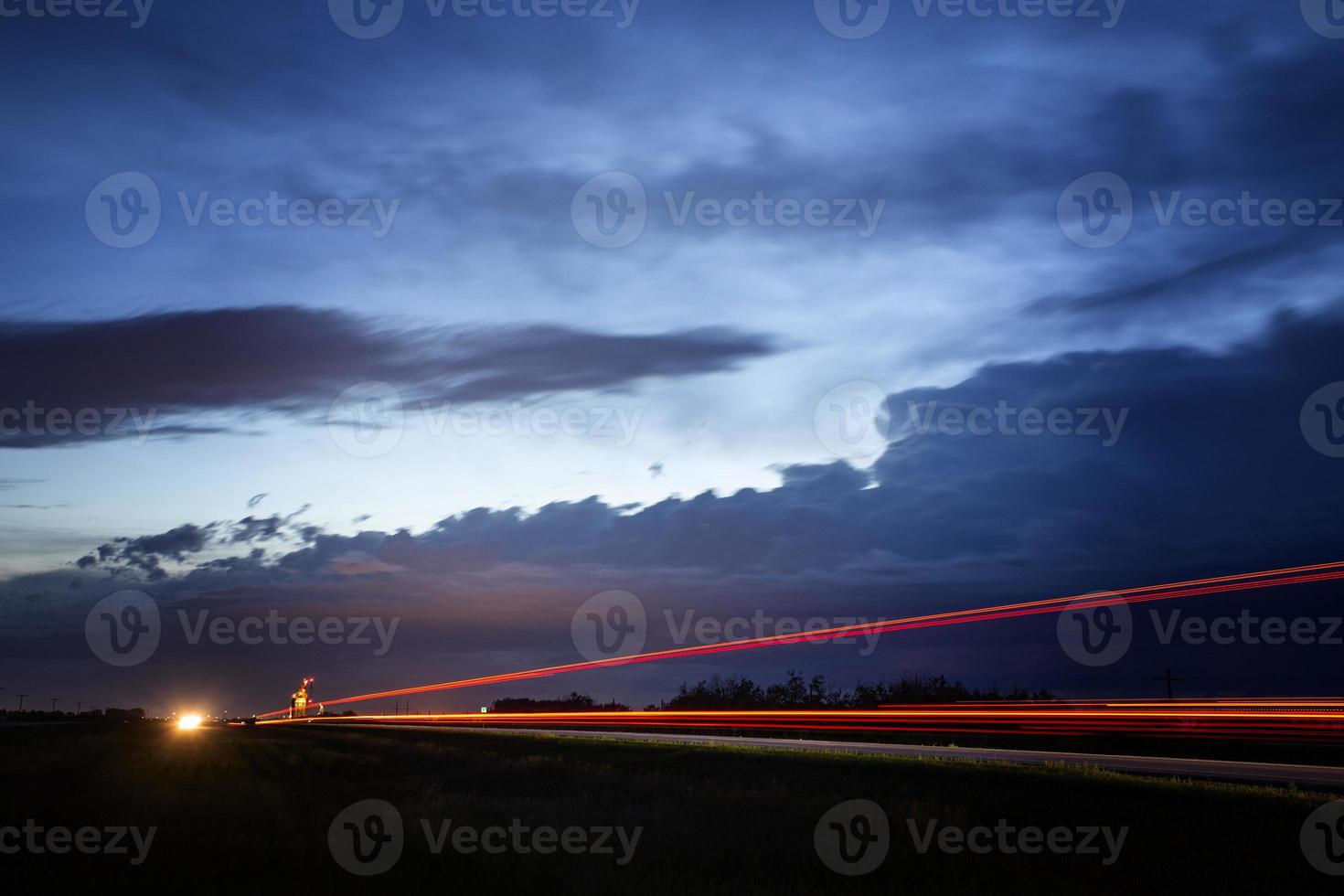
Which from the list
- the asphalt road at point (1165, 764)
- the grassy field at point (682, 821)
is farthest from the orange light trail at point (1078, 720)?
the grassy field at point (682, 821)

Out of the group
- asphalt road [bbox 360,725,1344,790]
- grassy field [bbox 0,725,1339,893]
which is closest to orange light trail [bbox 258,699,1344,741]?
asphalt road [bbox 360,725,1344,790]

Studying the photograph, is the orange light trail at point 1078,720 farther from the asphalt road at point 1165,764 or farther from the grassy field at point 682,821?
the grassy field at point 682,821

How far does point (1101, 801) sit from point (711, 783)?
831 cm

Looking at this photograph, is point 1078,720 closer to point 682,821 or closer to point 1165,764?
point 1165,764

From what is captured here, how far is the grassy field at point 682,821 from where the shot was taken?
1188 cm

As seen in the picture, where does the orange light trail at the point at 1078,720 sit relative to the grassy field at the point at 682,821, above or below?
below

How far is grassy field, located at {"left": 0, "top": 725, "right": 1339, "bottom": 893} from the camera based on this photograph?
39.0 ft

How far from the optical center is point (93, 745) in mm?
40188

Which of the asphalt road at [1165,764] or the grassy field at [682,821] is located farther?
the asphalt road at [1165,764]

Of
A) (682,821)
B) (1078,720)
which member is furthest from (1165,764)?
(682,821)

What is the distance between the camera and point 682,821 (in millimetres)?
16125

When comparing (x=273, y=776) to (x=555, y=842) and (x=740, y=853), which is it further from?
(x=740, y=853)

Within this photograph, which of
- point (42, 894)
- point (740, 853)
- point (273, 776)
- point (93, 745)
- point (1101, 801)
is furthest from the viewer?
point (93, 745)

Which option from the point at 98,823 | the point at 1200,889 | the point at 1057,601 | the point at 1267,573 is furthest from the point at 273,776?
the point at 1267,573
